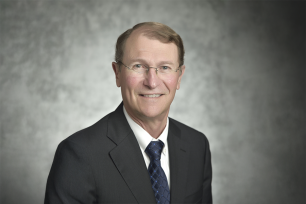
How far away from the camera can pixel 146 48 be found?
2.53 metres

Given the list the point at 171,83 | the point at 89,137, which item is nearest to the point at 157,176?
the point at 89,137

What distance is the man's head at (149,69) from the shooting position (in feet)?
8.34

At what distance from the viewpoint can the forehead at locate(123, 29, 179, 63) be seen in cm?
253

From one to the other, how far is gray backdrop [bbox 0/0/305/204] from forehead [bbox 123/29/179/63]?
6.36ft

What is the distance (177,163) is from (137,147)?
0.41m

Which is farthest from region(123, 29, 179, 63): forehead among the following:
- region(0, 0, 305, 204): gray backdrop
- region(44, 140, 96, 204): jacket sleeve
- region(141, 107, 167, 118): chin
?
region(0, 0, 305, 204): gray backdrop

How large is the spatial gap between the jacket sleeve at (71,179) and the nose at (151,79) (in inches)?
26.4

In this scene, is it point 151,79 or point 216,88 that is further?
point 216,88

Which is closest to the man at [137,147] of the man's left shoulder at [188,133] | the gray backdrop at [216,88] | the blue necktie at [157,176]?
the blue necktie at [157,176]

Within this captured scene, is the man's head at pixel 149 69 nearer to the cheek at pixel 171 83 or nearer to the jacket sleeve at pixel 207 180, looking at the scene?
the cheek at pixel 171 83

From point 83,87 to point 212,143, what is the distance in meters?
1.86

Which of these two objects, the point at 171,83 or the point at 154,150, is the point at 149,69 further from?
the point at 154,150

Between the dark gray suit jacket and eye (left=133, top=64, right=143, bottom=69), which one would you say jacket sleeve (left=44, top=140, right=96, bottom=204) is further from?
eye (left=133, top=64, right=143, bottom=69)

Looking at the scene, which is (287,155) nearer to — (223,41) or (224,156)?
(224,156)
